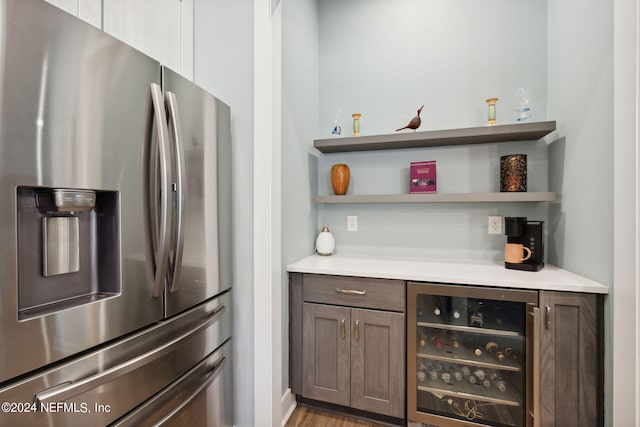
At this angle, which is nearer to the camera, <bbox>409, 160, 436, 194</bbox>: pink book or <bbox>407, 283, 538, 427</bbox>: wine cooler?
<bbox>407, 283, 538, 427</bbox>: wine cooler

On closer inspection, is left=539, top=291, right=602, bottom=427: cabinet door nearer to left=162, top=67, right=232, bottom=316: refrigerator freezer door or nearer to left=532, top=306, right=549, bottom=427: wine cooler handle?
left=532, top=306, right=549, bottom=427: wine cooler handle

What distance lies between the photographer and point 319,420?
1820 millimetres

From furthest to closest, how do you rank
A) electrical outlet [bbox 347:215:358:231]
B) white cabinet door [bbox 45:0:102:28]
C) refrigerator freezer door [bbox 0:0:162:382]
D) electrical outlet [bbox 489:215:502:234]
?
electrical outlet [bbox 347:215:358:231] → electrical outlet [bbox 489:215:502:234] → white cabinet door [bbox 45:0:102:28] → refrigerator freezer door [bbox 0:0:162:382]

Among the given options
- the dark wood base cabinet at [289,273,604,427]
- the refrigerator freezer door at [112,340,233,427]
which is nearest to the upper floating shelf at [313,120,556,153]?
the dark wood base cabinet at [289,273,604,427]

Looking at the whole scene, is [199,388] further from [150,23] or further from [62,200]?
[150,23]

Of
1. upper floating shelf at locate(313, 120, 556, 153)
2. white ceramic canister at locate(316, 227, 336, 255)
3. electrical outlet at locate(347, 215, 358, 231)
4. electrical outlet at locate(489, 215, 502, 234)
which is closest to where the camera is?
upper floating shelf at locate(313, 120, 556, 153)

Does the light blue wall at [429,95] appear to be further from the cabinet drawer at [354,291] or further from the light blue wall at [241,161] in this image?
the light blue wall at [241,161]

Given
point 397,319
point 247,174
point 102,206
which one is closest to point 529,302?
point 397,319

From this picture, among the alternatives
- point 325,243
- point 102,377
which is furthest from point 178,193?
point 325,243

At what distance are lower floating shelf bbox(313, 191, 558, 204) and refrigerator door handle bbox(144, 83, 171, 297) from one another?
124 centimetres

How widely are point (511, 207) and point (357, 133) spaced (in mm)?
1220

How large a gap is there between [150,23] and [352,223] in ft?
5.79

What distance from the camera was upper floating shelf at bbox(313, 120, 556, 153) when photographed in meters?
1.81

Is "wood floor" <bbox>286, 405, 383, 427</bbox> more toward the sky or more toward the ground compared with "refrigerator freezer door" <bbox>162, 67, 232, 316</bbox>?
more toward the ground
